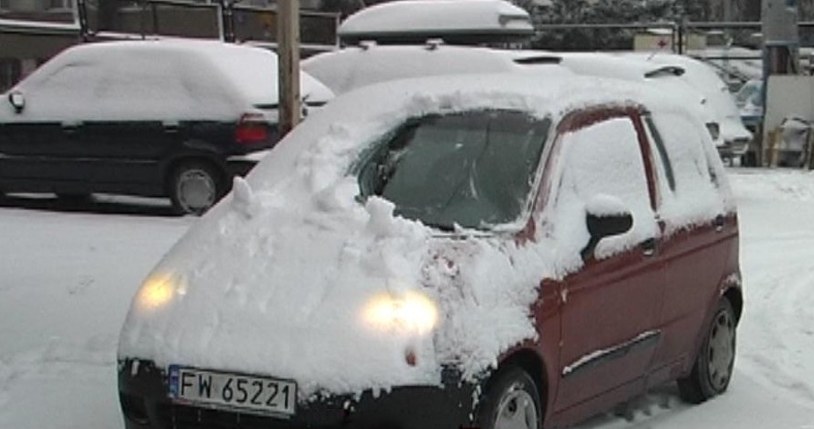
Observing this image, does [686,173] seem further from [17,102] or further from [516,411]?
[17,102]

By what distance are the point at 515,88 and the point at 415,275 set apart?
1.49 m

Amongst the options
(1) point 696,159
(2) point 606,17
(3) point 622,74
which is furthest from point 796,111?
(2) point 606,17

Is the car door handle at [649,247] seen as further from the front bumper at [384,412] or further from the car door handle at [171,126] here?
the car door handle at [171,126]

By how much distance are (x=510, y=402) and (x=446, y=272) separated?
1.86ft

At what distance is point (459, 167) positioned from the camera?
19.8 feet

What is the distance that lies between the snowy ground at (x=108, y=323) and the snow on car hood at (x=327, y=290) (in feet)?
3.72

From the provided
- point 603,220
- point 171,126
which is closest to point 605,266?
point 603,220

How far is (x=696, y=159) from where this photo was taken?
286 inches

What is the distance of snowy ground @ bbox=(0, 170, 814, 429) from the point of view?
667cm

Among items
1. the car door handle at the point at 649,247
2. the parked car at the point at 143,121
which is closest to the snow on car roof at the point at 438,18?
the parked car at the point at 143,121

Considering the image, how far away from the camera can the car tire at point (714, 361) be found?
7.16 m

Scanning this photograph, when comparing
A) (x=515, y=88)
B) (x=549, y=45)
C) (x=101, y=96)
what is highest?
(x=515, y=88)

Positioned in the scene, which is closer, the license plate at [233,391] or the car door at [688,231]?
the license plate at [233,391]

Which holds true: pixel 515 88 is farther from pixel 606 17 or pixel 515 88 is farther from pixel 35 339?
pixel 606 17
